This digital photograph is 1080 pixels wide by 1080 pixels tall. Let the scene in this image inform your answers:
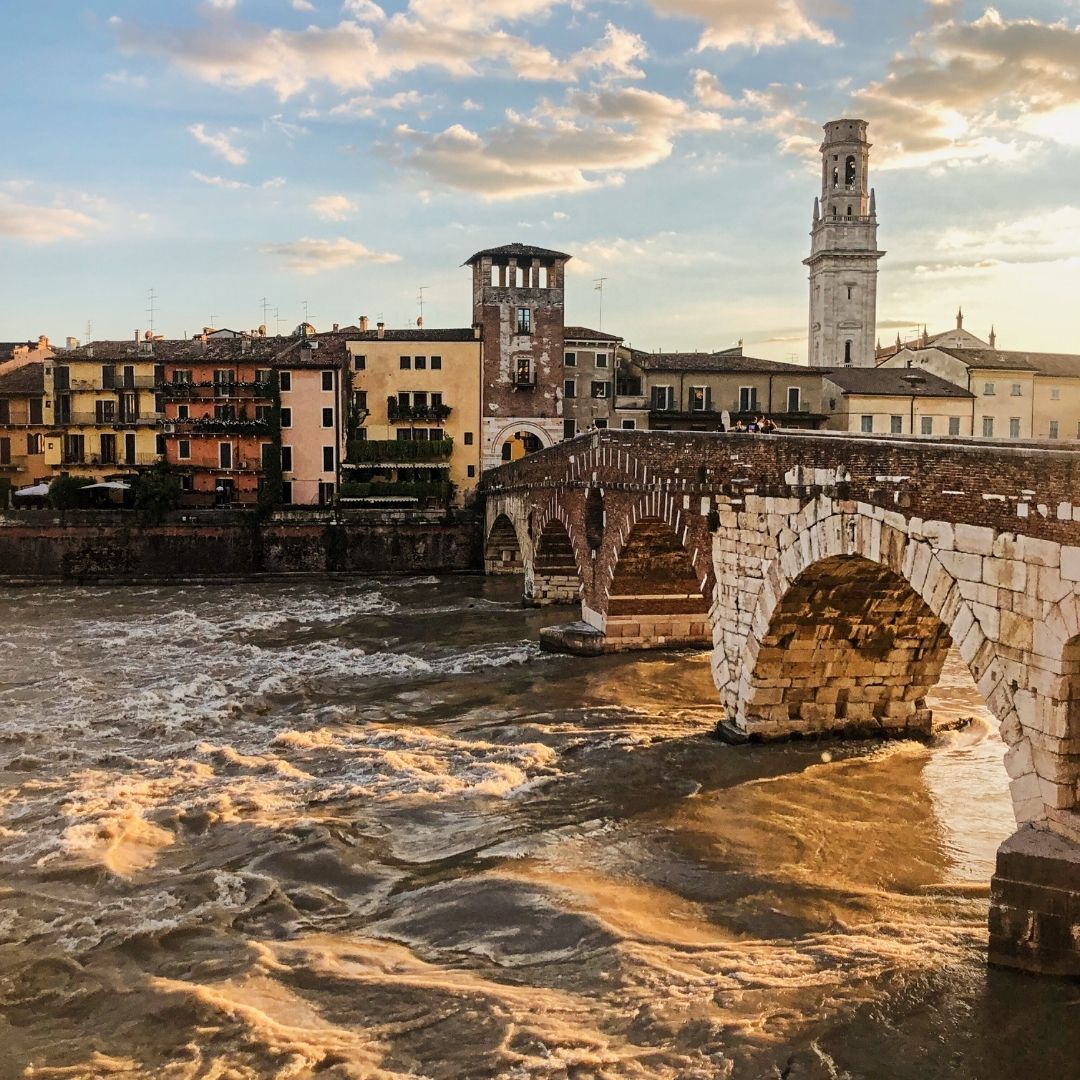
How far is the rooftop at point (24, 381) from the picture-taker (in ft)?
158

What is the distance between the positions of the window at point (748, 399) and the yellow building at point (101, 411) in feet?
86.3

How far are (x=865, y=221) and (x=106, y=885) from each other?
63.1 metres

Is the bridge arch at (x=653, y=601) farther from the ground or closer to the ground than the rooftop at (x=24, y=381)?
closer to the ground

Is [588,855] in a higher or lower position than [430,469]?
lower

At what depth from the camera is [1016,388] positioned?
167 ft

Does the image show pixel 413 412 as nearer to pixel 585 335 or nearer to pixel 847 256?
pixel 585 335

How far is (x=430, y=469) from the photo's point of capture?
1876 inches

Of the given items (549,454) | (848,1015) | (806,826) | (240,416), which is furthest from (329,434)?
(848,1015)

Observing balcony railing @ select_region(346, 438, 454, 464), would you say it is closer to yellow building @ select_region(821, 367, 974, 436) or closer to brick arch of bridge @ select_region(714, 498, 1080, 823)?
yellow building @ select_region(821, 367, 974, 436)

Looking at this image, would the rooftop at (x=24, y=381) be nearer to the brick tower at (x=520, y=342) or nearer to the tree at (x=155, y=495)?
the tree at (x=155, y=495)

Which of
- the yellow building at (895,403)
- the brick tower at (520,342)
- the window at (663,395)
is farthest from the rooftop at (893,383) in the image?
the brick tower at (520,342)

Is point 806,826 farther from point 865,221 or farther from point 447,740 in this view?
point 865,221

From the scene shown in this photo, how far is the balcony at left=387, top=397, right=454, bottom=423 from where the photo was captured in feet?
155

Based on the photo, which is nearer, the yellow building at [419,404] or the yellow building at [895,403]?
the yellow building at [419,404]
